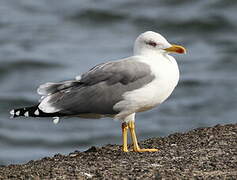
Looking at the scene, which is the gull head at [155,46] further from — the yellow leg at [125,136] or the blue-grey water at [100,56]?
the blue-grey water at [100,56]

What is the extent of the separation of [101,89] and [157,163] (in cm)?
126

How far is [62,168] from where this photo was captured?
662 centimetres

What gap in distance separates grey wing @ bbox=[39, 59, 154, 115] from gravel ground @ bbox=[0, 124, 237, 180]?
438mm

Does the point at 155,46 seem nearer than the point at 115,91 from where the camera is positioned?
No

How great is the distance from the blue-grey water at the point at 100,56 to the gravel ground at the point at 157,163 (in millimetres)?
6329

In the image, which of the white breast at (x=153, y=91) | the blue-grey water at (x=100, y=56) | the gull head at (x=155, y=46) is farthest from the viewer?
the blue-grey water at (x=100, y=56)

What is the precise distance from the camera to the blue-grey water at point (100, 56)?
15.2 meters

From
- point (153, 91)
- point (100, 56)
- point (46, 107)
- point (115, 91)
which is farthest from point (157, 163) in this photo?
point (100, 56)

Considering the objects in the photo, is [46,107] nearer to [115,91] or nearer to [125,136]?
[115,91]

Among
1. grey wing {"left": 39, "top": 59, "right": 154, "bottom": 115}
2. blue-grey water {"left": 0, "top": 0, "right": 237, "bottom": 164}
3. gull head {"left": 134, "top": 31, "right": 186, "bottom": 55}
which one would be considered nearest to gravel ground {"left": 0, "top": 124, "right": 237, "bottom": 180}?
grey wing {"left": 39, "top": 59, "right": 154, "bottom": 115}

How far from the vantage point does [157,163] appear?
6629mm

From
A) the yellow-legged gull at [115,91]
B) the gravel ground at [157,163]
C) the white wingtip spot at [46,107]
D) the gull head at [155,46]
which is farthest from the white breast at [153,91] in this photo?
the white wingtip spot at [46,107]

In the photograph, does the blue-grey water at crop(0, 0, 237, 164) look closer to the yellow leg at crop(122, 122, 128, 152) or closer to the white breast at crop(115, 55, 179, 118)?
the yellow leg at crop(122, 122, 128, 152)

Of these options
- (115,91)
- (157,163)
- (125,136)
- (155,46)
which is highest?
(155,46)
